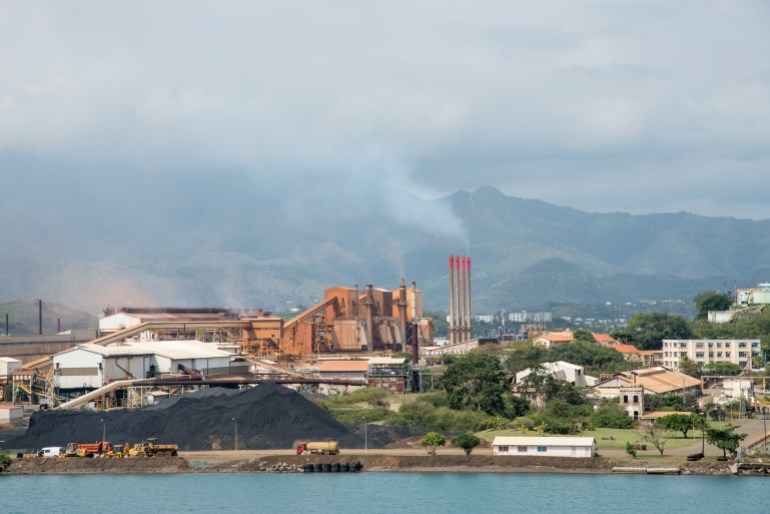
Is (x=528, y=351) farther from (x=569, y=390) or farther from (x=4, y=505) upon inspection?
(x=4, y=505)

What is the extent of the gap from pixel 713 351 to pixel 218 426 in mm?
55407

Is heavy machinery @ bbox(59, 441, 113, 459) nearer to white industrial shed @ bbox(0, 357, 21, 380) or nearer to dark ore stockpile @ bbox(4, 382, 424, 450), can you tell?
dark ore stockpile @ bbox(4, 382, 424, 450)

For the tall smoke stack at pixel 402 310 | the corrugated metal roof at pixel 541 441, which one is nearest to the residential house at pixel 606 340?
the tall smoke stack at pixel 402 310

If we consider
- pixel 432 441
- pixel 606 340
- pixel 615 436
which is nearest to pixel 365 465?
pixel 432 441

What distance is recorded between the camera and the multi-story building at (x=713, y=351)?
346 feet

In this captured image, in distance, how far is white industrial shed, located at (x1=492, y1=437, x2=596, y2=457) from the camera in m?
57.2

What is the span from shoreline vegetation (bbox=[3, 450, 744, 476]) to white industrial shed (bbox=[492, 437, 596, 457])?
0.60 metres

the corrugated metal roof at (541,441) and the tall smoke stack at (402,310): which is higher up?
the tall smoke stack at (402,310)

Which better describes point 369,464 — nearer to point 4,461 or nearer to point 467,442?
point 467,442

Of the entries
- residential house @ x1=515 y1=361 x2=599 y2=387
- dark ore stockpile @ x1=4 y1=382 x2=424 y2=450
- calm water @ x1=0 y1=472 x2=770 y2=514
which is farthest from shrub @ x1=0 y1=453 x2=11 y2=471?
residential house @ x1=515 y1=361 x2=599 y2=387

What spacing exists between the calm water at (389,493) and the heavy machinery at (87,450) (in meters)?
3.28

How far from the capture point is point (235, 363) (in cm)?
9406

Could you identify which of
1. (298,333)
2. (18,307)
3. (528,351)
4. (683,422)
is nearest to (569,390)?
(683,422)

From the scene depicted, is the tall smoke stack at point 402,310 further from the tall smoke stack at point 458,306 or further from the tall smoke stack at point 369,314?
the tall smoke stack at point 458,306
